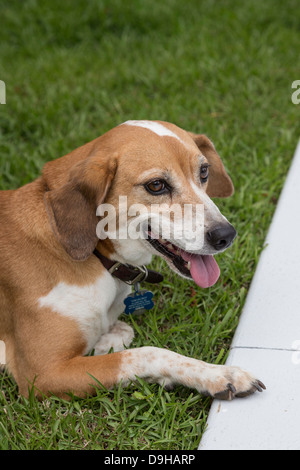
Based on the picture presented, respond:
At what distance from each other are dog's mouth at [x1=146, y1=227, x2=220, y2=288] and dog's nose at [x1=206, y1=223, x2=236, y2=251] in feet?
0.63

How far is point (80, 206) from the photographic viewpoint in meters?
2.73

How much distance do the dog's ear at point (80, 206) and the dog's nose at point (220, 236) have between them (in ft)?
1.78

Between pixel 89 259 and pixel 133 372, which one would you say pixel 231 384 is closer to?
pixel 133 372

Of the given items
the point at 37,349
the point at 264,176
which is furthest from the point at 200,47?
the point at 37,349

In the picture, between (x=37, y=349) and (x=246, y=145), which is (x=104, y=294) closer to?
(x=37, y=349)

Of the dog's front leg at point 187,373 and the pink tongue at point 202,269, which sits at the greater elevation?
the pink tongue at point 202,269

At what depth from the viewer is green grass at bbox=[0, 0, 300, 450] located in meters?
2.72

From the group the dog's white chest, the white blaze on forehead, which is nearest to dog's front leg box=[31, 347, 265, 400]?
the dog's white chest

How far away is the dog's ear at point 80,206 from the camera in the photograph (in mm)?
2727
